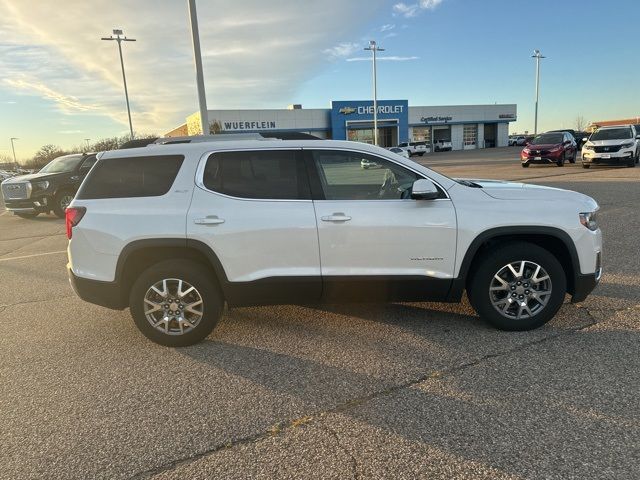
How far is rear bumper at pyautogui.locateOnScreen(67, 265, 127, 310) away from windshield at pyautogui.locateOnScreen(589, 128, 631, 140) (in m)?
23.0

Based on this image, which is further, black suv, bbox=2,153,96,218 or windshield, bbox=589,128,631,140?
windshield, bbox=589,128,631,140

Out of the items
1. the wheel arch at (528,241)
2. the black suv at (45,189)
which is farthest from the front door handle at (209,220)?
the black suv at (45,189)

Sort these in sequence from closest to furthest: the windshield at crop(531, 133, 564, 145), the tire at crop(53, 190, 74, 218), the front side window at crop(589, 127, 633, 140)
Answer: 1. the tire at crop(53, 190, 74, 218)
2. the front side window at crop(589, 127, 633, 140)
3. the windshield at crop(531, 133, 564, 145)

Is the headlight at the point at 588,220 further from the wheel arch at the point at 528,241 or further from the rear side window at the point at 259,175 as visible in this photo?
the rear side window at the point at 259,175

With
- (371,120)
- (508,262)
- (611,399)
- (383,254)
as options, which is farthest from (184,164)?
(371,120)

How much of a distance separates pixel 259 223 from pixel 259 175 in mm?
468

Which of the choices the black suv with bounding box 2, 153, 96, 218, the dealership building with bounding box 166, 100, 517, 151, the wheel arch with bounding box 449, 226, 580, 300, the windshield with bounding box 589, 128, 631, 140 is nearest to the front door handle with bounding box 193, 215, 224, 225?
the wheel arch with bounding box 449, 226, 580, 300

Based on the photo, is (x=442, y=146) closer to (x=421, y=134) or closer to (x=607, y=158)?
(x=421, y=134)

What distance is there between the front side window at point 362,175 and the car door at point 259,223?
0.21 metres

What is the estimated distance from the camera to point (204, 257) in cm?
409

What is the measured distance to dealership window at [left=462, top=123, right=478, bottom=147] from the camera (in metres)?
73.5

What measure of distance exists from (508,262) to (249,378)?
246 centimetres

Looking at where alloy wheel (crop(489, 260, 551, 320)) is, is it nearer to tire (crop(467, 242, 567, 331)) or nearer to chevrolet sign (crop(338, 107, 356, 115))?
tire (crop(467, 242, 567, 331))

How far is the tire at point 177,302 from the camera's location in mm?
4043
